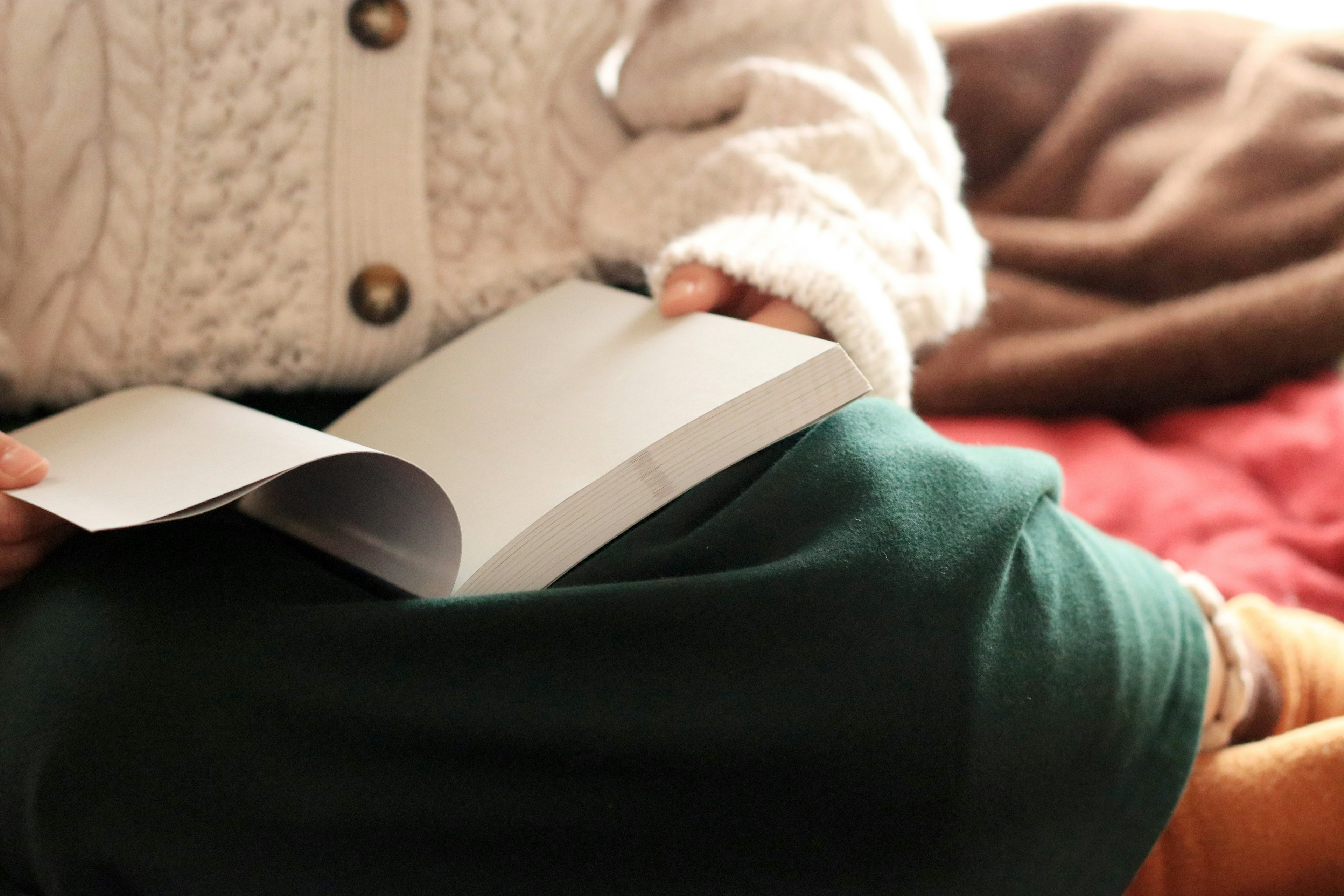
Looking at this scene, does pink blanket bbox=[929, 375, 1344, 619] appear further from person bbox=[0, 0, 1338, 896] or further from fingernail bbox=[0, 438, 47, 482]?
fingernail bbox=[0, 438, 47, 482]

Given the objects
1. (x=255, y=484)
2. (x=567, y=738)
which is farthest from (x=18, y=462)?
(x=567, y=738)

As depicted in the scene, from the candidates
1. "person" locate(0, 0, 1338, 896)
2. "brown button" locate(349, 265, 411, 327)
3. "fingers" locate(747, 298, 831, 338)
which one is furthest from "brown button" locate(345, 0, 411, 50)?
"fingers" locate(747, 298, 831, 338)

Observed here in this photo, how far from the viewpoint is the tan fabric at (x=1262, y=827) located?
0.45 m

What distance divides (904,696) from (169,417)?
34cm

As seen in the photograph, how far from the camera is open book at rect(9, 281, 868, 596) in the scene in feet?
1.24

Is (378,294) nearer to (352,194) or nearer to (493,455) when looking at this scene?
(352,194)

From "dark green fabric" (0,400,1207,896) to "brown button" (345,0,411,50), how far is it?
0.31 m

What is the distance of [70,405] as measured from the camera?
550 millimetres

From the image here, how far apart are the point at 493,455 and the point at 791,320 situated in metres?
0.16

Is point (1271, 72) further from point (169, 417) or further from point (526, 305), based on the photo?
point (169, 417)

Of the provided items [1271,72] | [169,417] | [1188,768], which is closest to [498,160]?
[169,417]

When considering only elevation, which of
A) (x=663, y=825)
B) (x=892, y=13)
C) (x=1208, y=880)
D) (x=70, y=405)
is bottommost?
(x=1208, y=880)

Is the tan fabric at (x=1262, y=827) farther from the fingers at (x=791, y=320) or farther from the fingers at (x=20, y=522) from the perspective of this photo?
the fingers at (x=20, y=522)

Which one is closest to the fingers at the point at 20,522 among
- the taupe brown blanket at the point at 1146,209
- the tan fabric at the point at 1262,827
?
the tan fabric at the point at 1262,827
